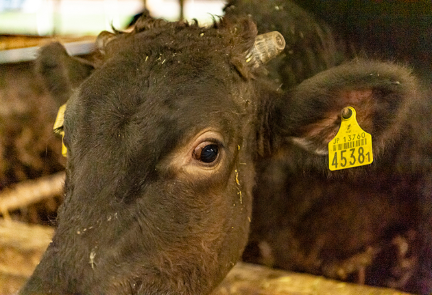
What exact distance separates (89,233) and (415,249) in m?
2.91

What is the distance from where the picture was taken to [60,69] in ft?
10.1

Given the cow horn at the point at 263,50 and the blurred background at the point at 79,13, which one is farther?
the blurred background at the point at 79,13

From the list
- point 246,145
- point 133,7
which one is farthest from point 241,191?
point 133,7

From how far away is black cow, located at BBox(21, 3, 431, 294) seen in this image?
1.76 metres

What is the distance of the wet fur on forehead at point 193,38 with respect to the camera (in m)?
2.25

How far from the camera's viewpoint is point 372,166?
236 cm

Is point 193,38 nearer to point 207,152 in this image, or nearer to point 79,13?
point 207,152

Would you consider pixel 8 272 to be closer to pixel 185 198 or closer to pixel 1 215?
pixel 1 215

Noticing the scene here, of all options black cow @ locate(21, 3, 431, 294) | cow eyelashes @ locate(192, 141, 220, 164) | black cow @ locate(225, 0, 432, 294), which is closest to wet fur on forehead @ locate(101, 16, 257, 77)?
black cow @ locate(21, 3, 431, 294)

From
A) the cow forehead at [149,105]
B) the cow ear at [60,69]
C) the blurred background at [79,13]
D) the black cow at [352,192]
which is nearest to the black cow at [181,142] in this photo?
the cow forehead at [149,105]

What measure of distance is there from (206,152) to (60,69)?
1.71m

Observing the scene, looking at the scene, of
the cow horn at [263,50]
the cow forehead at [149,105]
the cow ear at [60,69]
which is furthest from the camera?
the cow ear at [60,69]

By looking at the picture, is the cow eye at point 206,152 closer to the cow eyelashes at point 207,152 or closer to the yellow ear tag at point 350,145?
the cow eyelashes at point 207,152

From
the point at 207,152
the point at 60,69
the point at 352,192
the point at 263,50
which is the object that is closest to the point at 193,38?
the point at 263,50
